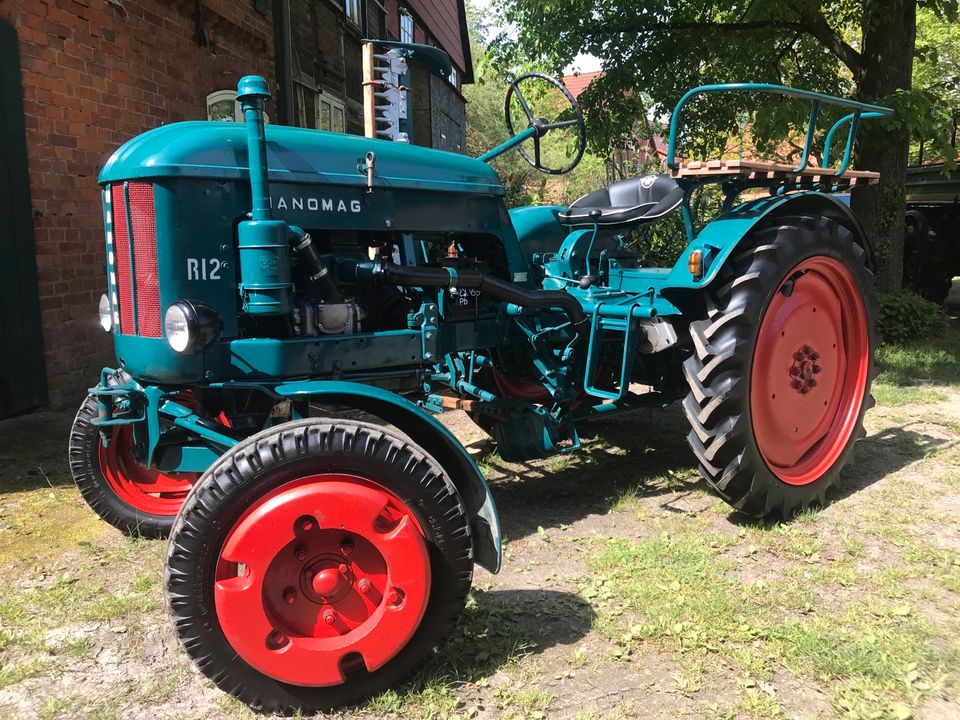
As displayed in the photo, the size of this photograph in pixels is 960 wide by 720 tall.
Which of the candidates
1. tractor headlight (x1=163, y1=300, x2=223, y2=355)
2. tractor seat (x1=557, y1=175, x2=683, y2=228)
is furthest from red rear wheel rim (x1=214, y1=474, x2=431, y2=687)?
tractor seat (x1=557, y1=175, x2=683, y2=228)

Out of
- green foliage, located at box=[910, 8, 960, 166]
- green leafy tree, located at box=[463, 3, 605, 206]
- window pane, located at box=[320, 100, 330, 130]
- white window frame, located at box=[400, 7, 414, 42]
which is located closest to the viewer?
window pane, located at box=[320, 100, 330, 130]

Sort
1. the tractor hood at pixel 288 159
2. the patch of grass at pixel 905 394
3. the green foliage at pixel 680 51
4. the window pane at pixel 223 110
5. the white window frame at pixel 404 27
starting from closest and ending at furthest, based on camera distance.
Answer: the tractor hood at pixel 288 159 → the patch of grass at pixel 905 394 → the window pane at pixel 223 110 → the green foliage at pixel 680 51 → the white window frame at pixel 404 27

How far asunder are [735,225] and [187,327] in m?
2.43

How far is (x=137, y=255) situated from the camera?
8.42ft

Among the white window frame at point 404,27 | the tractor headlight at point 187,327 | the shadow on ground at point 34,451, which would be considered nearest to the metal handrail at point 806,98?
the tractor headlight at point 187,327

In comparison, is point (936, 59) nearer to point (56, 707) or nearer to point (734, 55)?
point (734, 55)

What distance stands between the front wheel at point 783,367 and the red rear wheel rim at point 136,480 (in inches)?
91.1

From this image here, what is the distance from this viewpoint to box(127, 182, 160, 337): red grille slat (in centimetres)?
250

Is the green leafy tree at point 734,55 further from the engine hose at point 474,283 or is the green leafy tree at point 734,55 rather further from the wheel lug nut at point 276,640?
the wheel lug nut at point 276,640

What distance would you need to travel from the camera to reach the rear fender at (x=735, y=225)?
342cm

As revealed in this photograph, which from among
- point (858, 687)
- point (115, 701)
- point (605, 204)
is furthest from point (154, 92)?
point (858, 687)

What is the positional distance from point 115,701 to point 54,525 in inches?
63.2

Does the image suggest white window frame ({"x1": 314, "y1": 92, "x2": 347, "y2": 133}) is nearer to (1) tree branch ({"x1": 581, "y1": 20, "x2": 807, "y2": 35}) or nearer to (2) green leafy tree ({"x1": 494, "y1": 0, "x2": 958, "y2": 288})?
(2) green leafy tree ({"x1": 494, "y1": 0, "x2": 958, "y2": 288})

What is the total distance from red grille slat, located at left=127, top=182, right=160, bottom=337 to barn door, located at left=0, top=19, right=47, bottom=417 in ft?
10.0
